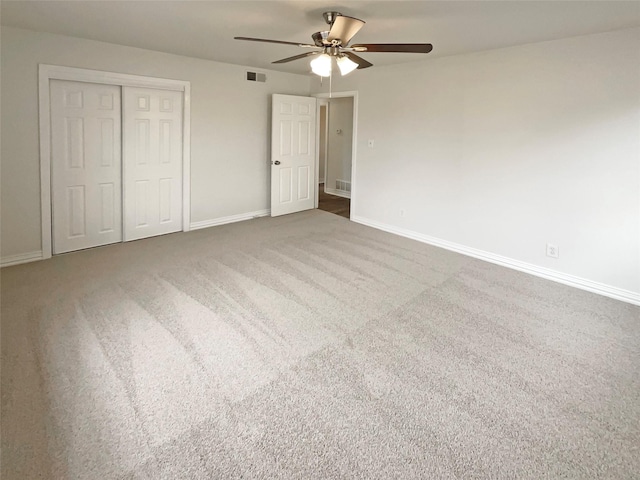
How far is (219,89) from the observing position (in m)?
5.36

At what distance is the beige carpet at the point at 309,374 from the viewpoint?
176cm

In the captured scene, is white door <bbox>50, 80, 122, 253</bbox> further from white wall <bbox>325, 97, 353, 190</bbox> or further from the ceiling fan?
white wall <bbox>325, 97, 353, 190</bbox>

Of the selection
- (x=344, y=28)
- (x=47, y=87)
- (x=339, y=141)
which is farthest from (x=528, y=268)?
(x=47, y=87)

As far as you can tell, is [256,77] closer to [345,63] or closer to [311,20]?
[311,20]

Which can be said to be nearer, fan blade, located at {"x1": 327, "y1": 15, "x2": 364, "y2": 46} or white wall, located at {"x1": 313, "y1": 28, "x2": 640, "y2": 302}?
fan blade, located at {"x1": 327, "y1": 15, "x2": 364, "y2": 46}

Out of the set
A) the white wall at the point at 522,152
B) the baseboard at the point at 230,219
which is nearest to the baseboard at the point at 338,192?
the baseboard at the point at 230,219

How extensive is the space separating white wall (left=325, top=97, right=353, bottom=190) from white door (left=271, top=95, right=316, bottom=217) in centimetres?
163

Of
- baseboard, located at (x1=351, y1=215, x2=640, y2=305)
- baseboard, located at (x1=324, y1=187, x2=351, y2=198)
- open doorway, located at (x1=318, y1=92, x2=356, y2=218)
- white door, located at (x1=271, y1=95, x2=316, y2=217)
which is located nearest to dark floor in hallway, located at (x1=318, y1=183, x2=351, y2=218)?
open doorway, located at (x1=318, y1=92, x2=356, y2=218)

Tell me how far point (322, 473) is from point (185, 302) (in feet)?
6.51

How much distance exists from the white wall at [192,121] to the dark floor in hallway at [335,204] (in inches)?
49.9

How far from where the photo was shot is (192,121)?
16.9ft

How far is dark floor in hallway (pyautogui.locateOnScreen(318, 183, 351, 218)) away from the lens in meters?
6.78

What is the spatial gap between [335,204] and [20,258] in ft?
15.9

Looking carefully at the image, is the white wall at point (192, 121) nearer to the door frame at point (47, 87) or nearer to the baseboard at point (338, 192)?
the door frame at point (47, 87)
